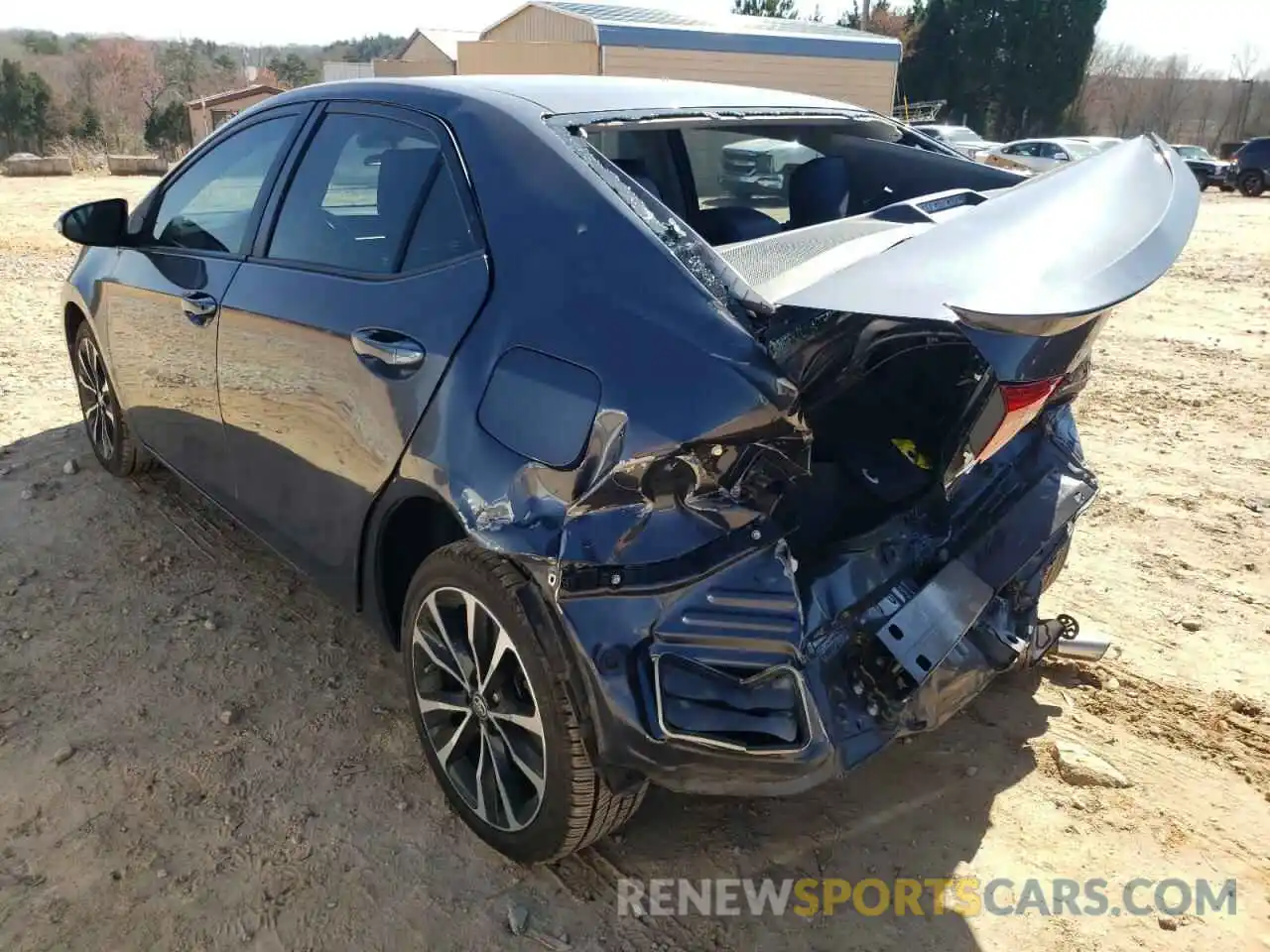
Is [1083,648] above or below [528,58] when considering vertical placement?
below

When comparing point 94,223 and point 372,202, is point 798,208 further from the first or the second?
point 94,223

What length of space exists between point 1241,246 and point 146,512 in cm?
1443

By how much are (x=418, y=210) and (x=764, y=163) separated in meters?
1.36

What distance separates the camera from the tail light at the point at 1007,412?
1.90 m

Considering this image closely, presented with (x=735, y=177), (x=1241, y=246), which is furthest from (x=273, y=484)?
(x=1241, y=246)

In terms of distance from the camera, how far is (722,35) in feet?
73.6

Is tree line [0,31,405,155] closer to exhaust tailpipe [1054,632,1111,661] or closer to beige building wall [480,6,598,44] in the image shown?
beige building wall [480,6,598,44]

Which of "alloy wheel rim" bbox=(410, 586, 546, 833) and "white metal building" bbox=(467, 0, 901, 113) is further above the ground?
"white metal building" bbox=(467, 0, 901, 113)

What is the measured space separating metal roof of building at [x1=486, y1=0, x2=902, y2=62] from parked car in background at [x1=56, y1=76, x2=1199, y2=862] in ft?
67.0

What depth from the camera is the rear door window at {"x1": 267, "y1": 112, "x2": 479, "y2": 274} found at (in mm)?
2539

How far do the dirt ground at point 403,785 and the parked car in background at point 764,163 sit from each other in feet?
6.19

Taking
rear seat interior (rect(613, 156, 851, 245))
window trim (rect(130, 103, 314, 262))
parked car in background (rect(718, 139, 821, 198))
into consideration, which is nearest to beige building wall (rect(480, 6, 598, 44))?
window trim (rect(130, 103, 314, 262))

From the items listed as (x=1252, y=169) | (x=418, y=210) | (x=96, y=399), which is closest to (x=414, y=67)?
(x=1252, y=169)

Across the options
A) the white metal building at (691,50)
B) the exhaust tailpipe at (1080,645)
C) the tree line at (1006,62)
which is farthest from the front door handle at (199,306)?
the tree line at (1006,62)
